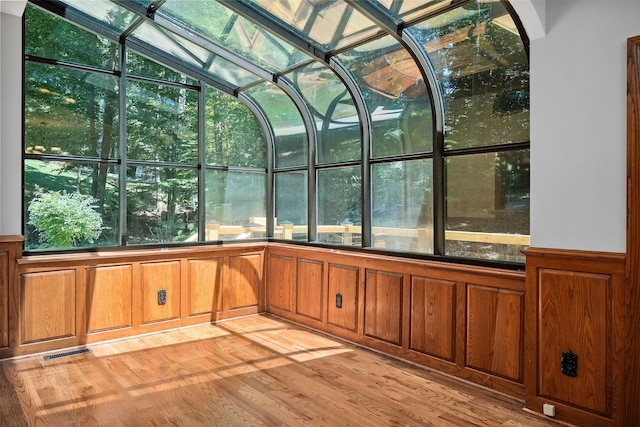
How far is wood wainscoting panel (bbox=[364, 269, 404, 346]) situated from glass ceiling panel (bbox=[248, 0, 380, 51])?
86.1 inches

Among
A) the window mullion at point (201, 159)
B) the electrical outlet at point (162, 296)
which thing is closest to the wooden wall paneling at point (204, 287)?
the electrical outlet at point (162, 296)

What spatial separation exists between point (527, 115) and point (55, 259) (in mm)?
4255

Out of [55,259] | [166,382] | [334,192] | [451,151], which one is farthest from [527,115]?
[55,259]

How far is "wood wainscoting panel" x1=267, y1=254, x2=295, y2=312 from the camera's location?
5375mm

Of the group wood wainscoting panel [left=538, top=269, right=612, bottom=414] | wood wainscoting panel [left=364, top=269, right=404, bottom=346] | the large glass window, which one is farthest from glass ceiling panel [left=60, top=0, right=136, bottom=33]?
wood wainscoting panel [left=538, top=269, right=612, bottom=414]

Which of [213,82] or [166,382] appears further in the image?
[213,82]

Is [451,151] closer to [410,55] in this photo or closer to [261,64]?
[410,55]

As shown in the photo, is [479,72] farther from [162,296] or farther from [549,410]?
[162,296]

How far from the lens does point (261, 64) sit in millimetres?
4969

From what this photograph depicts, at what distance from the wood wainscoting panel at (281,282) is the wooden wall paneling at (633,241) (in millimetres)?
3446

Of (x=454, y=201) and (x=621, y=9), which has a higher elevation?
(x=621, y=9)

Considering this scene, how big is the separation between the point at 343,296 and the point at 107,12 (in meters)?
3.63

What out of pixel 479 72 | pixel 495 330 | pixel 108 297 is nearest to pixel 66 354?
pixel 108 297

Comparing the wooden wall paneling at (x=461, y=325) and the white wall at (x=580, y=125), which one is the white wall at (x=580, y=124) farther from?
the wooden wall paneling at (x=461, y=325)
